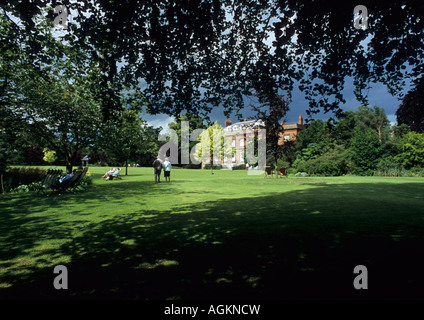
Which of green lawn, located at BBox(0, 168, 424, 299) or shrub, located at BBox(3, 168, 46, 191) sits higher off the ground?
shrub, located at BBox(3, 168, 46, 191)

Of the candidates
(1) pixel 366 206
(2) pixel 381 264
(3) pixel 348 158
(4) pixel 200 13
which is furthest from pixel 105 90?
(3) pixel 348 158

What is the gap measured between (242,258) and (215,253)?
1.79 feet

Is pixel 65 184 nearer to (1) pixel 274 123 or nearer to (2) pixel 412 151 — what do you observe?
(1) pixel 274 123

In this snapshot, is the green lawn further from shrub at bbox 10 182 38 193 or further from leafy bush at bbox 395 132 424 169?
leafy bush at bbox 395 132 424 169

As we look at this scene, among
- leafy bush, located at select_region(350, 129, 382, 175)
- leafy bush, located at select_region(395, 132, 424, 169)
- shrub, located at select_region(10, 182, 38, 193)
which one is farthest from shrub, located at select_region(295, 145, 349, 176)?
shrub, located at select_region(10, 182, 38, 193)

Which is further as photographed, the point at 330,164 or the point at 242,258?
the point at 330,164

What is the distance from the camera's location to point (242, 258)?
13.2 feet

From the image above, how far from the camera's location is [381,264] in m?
3.64

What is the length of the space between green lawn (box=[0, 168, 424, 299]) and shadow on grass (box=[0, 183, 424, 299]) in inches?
0.6

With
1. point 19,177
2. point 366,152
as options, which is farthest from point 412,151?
point 19,177

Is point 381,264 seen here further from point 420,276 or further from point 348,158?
point 348,158

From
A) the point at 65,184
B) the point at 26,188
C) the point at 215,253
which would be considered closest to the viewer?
the point at 215,253

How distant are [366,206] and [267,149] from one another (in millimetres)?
13850

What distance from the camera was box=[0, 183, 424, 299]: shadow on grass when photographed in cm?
300
